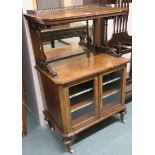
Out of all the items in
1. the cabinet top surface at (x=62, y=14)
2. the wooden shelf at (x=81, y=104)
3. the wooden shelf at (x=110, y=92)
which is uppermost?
the cabinet top surface at (x=62, y=14)

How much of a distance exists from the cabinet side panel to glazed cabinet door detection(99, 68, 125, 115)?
1.40 ft

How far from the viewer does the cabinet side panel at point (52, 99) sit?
166 cm

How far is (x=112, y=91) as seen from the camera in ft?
6.60

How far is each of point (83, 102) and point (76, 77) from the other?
1.14 feet

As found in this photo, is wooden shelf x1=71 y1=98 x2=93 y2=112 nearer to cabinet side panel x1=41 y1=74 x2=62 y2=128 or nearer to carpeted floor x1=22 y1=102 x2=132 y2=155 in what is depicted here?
cabinet side panel x1=41 y1=74 x2=62 y2=128

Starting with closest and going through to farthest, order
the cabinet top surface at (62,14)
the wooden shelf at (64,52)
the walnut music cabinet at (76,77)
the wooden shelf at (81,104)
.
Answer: the cabinet top surface at (62,14), the walnut music cabinet at (76,77), the wooden shelf at (81,104), the wooden shelf at (64,52)

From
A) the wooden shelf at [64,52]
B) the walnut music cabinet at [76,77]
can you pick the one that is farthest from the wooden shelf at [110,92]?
the wooden shelf at [64,52]

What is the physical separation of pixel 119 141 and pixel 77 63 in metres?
0.83

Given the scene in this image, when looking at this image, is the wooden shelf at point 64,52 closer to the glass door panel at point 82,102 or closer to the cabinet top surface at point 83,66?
the cabinet top surface at point 83,66

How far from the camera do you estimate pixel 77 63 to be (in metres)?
1.85

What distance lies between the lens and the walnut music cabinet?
1574 mm
